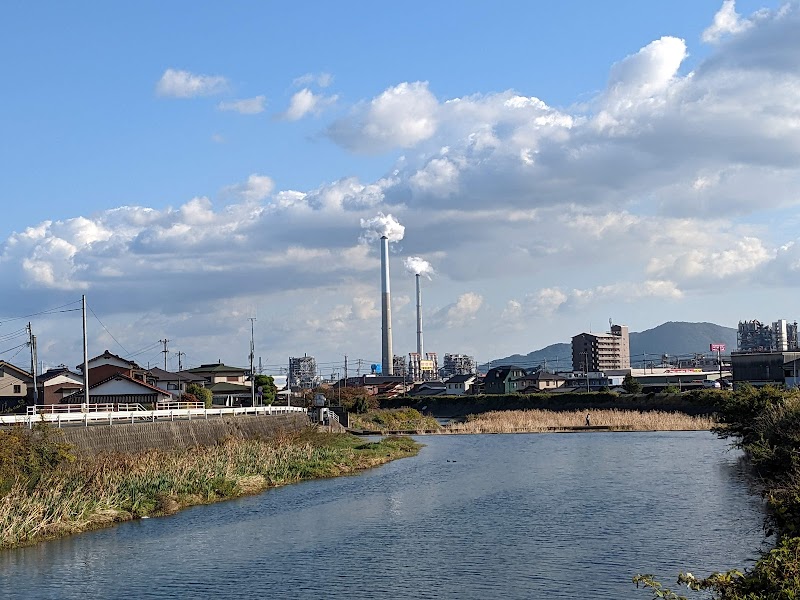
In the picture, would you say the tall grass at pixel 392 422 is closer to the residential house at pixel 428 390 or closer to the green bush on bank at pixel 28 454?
the residential house at pixel 428 390

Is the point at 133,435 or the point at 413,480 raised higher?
the point at 133,435

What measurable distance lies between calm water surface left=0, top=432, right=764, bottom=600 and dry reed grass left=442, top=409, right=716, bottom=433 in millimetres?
32880

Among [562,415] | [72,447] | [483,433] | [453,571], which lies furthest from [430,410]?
[453,571]

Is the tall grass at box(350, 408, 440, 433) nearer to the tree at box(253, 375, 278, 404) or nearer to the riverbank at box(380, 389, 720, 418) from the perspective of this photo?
the tree at box(253, 375, 278, 404)

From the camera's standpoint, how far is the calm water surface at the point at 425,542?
63.6 ft

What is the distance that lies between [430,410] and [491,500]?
84.2 meters

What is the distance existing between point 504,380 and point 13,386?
3103 inches

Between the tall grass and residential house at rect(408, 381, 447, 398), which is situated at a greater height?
residential house at rect(408, 381, 447, 398)

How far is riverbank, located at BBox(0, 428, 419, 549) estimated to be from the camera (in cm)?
2520

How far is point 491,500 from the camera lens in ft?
105

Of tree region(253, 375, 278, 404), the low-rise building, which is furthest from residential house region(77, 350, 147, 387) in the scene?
the low-rise building

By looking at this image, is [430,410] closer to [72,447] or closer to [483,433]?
[483,433]

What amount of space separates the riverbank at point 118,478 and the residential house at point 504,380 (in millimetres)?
85136

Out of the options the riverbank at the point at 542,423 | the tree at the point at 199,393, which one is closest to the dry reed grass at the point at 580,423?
the riverbank at the point at 542,423
